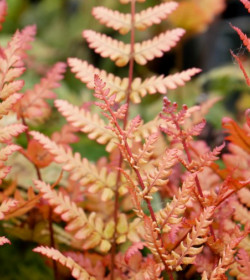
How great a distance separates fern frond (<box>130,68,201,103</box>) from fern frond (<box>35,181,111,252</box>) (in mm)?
161

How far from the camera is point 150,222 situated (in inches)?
16.6

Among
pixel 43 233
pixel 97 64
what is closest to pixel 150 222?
pixel 43 233

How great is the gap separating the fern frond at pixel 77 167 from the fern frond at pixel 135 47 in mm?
140

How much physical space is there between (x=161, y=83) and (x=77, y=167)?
0.15 meters

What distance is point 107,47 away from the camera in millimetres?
611

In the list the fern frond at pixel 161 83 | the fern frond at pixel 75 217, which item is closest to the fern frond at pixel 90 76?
the fern frond at pixel 161 83

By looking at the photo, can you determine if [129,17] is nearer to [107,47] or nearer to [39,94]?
[107,47]

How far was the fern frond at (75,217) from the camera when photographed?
1.74 feet

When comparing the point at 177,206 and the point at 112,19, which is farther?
the point at 112,19

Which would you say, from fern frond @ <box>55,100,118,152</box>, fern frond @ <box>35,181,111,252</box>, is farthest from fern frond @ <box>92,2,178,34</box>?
fern frond @ <box>35,181,111,252</box>

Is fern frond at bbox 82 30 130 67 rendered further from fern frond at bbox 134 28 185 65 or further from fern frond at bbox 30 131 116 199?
fern frond at bbox 30 131 116 199

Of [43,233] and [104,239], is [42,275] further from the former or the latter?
[104,239]

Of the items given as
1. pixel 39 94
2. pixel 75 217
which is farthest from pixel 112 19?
pixel 75 217

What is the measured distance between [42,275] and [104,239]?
22cm
